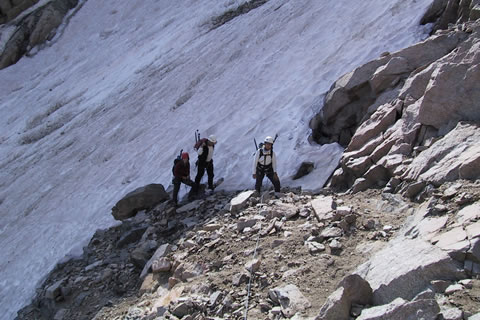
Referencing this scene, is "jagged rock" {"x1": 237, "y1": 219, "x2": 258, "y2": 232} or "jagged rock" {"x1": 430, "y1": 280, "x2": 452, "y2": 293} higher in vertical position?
"jagged rock" {"x1": 430, "y1": 280, "x2": 452, "y2": 293}

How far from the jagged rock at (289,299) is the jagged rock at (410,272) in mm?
816

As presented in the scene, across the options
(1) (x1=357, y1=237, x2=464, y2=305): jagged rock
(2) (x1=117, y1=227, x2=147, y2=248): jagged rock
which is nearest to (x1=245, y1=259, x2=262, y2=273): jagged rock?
(1) (x1=357, y1=237, x2=464, y2=305): jagged rock

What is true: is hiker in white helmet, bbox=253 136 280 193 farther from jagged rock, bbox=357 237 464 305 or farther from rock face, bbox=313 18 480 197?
jagged rock, bbox=357 237 464 305

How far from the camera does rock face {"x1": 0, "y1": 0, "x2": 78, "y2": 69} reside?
35.4 meters

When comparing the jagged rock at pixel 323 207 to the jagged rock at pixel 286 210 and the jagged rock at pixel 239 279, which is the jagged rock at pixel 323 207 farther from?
the jagged rock at pixel 239 279

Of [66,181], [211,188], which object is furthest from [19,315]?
[66,181]

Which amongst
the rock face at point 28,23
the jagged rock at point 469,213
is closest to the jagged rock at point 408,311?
the jagged rock at point 469,213

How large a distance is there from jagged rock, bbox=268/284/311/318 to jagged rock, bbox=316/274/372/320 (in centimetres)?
64

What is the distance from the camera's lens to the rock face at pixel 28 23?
3544 centimetres

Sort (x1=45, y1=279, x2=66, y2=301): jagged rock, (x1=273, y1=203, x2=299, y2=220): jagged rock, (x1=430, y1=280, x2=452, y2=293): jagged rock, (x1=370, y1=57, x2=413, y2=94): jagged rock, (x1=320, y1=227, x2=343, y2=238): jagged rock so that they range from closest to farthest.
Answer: (x1=430, y1=280, x2=452, y2=293): jagged rock → (x1=320, y1=227, x2=343, y2=238): jagged rock → (x1=273, y1=203, x2=299, y2=220): jagged rock → (x1=45, y1=279, x2=66, y2=301): jagged rock → (x1=370, y1=57, x2=413, y2=94): jagged rock

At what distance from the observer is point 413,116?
31.0 ft

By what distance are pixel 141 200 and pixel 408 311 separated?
378 inches

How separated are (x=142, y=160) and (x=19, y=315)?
6491mm

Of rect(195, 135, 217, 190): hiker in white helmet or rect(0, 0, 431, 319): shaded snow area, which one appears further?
rect(0, 0, 431, 319): shaded snow area
